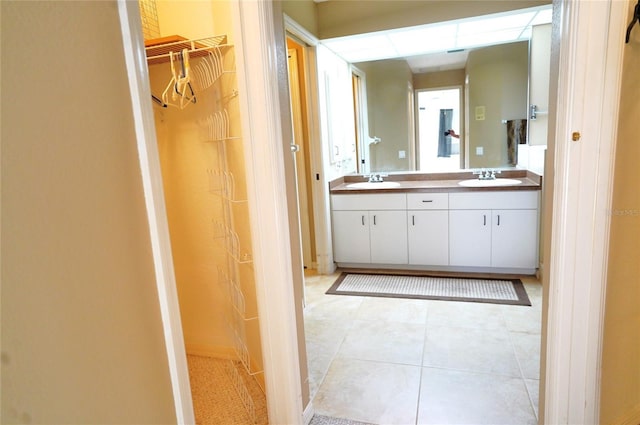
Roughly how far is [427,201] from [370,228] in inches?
22.9

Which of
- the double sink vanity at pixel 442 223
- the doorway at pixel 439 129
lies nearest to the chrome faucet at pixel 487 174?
the double sink vanity at pixel 442 223

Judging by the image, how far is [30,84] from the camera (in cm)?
44

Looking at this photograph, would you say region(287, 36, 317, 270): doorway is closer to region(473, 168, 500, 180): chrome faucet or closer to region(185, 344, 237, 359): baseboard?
region(185, 344, 237, 359): baseboard

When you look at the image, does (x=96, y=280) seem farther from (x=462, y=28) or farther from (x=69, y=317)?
(x=462, y=28)

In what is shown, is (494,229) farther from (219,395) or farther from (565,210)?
(219,395)

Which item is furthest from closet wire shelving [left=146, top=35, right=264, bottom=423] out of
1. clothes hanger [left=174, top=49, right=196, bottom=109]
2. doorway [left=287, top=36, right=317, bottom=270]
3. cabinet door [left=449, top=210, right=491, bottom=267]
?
cabinet door [left=449, top=210, right=491, bottom=267]

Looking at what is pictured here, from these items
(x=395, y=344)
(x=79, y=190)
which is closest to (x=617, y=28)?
(x=79, y=190)

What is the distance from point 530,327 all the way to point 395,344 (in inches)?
35.6

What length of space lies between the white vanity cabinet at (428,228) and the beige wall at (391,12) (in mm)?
1433

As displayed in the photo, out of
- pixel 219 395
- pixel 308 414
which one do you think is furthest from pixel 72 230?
pixel 219 395

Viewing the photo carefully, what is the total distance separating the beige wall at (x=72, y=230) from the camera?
1.36 feet

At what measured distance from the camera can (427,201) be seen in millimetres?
3346

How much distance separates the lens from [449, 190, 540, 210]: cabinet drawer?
10.0 feet

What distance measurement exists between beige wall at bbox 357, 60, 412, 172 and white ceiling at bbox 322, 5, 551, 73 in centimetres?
10
